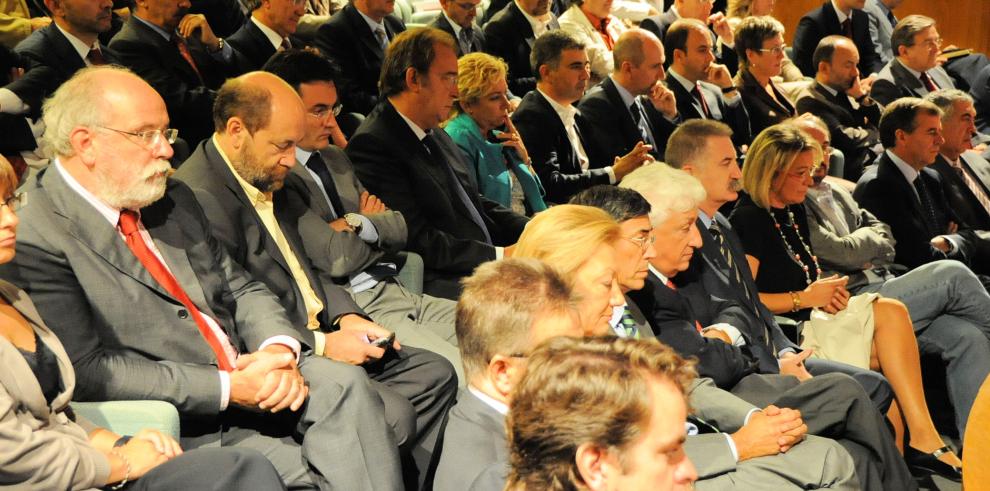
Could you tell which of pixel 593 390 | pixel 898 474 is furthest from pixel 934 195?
pixel 593 390

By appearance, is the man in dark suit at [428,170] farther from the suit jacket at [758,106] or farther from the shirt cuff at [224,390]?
the suit jacket at [758,106]

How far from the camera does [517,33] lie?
614 cm

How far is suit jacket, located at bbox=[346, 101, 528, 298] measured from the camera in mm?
3686

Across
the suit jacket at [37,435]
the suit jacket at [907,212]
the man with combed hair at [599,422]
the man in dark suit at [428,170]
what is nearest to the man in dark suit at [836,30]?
the suit jacket at [907,212]

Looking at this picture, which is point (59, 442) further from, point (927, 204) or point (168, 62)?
point (927, 204)

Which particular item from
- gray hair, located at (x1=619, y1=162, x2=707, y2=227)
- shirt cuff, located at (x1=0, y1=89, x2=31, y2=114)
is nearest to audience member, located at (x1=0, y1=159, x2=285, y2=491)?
shirt cuff, located at (x1=0, y1=89, x2=31, y2=114)

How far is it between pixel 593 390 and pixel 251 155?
72.2 inches

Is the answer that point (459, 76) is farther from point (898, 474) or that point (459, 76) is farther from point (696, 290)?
point (898, 474)

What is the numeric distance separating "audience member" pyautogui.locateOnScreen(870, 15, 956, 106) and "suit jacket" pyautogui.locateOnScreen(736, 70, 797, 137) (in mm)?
958

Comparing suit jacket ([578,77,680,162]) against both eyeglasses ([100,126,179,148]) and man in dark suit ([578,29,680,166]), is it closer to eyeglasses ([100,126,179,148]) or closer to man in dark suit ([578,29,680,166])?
man in dark suit ([578,29,680,166])

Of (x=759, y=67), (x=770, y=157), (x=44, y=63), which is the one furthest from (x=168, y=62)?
(x=759, y=67)

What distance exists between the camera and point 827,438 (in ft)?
9.66

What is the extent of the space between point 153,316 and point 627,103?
3.22 m

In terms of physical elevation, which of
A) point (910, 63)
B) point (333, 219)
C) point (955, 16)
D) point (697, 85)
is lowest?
point (955, 16)
